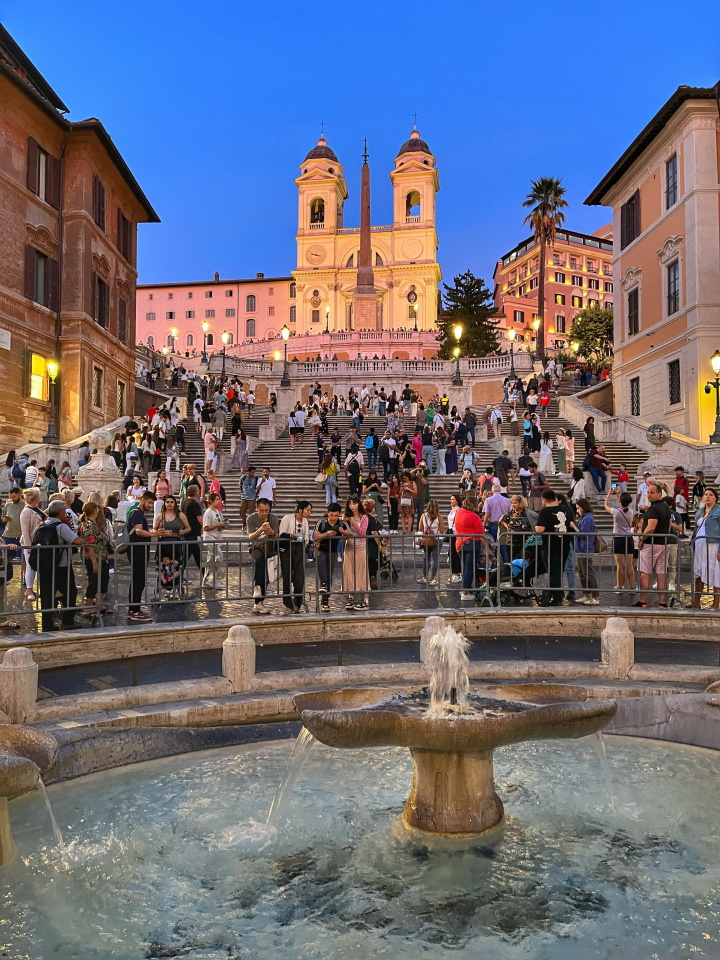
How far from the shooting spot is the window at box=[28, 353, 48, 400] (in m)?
26.5

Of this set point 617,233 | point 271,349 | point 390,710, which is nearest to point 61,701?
point 390,710

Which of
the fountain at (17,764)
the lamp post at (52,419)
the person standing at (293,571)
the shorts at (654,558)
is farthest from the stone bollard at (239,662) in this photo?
the lamp post at (52,419)

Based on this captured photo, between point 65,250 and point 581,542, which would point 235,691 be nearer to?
point 581,542

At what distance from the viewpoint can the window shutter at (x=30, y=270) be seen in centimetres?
2666

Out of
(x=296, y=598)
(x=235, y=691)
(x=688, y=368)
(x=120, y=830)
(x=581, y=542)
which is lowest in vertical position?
(x=120, y=830)

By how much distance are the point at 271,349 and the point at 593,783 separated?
65.5 m

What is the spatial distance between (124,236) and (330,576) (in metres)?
29.0

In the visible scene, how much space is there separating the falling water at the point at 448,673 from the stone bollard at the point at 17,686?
3.56 m

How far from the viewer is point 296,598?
10.1m

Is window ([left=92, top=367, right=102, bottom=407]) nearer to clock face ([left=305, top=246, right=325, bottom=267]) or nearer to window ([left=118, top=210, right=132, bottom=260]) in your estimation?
window ([left=118, top=210, right=132, bottom=260])

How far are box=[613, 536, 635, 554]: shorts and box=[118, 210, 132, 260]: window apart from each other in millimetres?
29084

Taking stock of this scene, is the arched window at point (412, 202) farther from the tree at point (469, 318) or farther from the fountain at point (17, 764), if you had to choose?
the fountain at point (17, 764)

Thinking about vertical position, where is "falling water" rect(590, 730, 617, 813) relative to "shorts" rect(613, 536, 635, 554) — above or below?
below

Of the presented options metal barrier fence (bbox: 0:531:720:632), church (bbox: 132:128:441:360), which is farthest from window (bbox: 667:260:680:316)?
church (bbox: 132:128:441:360)
